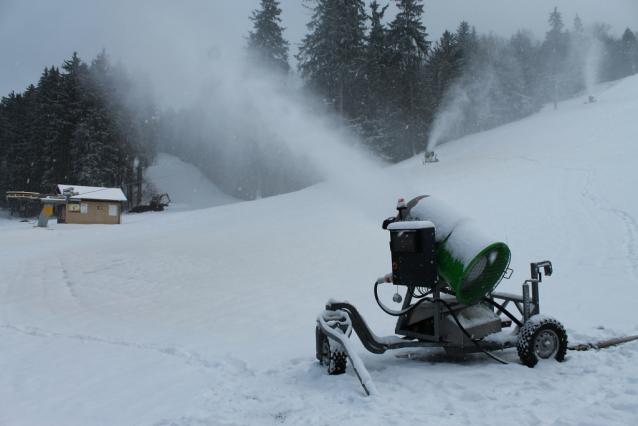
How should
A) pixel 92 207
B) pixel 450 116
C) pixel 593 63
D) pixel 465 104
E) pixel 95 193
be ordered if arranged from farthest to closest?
pixel 593 63 → pixel 465 104 → pixel 450 116 → pixel 95 193 → pixel 92 207

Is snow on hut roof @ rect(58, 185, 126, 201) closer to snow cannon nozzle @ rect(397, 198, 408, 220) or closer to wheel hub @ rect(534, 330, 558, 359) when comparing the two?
snow cannon nozzle @ rect(397, 198, 408, 220)

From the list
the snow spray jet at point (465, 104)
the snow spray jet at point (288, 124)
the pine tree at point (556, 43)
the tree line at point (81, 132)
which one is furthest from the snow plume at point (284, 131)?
the pine tree at point (556, 43)

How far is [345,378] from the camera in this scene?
3803 mm

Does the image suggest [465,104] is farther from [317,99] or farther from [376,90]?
[317,99]

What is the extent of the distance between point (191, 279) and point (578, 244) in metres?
10.7

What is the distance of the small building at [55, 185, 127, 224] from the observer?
30750 millimetres

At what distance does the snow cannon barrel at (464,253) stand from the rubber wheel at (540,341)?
552 millimetres

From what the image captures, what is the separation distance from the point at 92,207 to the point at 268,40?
2829 cm

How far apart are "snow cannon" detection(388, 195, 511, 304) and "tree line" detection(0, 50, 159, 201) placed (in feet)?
154

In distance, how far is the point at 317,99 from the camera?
143 feet

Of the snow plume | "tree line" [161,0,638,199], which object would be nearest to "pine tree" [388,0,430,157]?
"tree line" [161,0,638,199]

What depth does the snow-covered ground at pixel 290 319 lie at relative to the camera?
326 cm

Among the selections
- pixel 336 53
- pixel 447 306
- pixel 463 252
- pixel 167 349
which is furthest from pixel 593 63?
pixel 167 349

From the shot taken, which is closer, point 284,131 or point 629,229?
point 629,229
